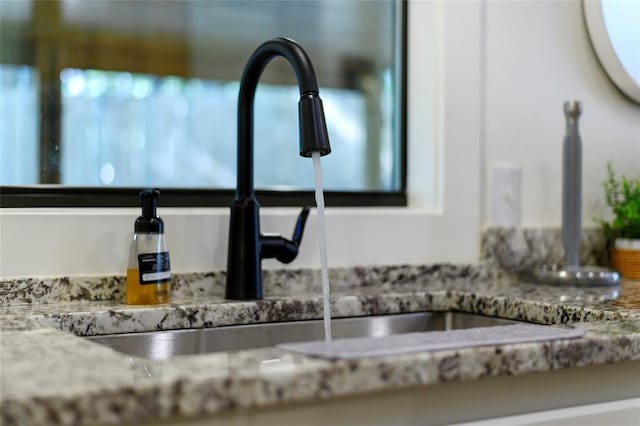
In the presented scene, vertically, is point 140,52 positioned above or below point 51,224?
above

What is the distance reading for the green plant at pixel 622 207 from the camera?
1.76 metres

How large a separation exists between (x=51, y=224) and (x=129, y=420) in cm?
68

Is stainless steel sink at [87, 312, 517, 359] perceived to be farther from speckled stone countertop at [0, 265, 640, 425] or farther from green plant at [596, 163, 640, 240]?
green plant at [596, 163, 640, 240]

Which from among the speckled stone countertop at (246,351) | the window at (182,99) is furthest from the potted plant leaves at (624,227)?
the window at (182,99)

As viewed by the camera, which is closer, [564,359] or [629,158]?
[564,359]

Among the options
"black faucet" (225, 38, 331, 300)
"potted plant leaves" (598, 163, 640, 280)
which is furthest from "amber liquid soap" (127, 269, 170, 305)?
"potted plant leaves" (598, 163, 640, 280)

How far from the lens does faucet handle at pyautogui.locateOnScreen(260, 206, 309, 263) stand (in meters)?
1.33

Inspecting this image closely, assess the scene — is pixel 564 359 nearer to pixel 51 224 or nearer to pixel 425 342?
pixel 425 342

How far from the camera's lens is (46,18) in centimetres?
221

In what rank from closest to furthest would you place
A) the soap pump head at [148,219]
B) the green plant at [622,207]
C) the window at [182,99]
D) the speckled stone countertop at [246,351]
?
the speckled stone countertop at [246,351], the soap pump head at [148,219], the window at [182,99], the green plant at [622,207]

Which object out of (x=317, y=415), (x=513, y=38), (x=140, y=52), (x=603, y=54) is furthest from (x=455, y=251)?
(x=140, y=52)

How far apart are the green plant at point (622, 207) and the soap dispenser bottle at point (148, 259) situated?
104 cm

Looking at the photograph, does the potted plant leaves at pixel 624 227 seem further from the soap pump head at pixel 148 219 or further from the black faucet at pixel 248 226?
the soap pump head at pixel 148 219

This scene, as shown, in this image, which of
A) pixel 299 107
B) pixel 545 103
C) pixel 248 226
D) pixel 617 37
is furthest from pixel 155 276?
pixel 617 37
